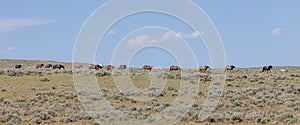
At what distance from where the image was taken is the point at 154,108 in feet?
93.4

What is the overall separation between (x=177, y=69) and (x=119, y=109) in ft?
102

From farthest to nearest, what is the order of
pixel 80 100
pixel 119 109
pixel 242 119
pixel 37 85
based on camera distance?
pixel 37 85 → pixel 80 100 → pixel 119 109 → pixel 242 119

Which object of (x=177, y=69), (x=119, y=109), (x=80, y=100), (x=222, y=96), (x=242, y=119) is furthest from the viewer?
(x=177, y=69)

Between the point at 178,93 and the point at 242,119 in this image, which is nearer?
the point at 242,119

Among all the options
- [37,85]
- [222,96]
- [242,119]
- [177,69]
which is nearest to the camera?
[242,119]

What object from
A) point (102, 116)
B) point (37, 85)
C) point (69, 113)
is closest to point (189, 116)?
point (102, 116)

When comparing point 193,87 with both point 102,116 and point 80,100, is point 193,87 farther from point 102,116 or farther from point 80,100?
point 102,116

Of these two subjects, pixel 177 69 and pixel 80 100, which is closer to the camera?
pixel 80 100

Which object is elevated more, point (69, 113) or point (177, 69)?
point (177, 69)

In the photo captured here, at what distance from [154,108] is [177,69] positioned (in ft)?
101

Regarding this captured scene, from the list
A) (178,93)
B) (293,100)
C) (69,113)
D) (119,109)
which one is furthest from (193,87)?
(69,113)

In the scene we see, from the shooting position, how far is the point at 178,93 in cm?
3547

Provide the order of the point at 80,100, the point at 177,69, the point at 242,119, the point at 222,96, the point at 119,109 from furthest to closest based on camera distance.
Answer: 1. the point at 177,69
2. the point at 222,96
3. the point at 80,100
4. the point at 119,109
5. the point at 242,119

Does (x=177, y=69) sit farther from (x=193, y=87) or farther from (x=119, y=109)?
(x=119, y=109)
